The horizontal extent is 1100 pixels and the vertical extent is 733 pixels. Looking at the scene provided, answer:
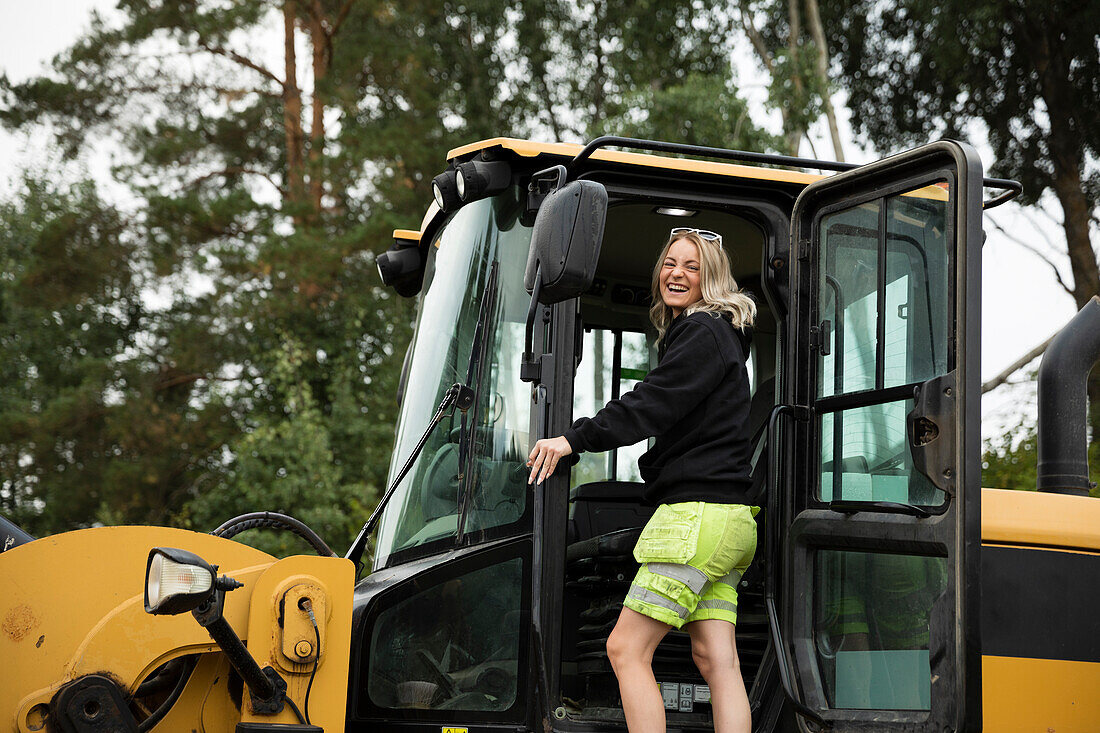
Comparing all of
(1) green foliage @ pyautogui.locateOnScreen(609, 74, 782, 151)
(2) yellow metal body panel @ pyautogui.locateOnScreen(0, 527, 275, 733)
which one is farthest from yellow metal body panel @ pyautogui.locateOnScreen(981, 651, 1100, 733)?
(1) green foliage @ pyautogui.locateOnScreen(609, 74, 782, 151)

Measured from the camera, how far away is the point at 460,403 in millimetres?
3689

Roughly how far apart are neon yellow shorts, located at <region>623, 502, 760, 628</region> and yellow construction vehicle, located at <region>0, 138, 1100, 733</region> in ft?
0.66

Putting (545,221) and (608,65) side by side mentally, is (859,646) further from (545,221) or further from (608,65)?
(608,65)

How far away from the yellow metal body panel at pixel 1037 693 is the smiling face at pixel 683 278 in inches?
53.7

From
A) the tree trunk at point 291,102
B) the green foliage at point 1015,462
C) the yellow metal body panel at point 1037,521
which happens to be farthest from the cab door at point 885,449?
the tree trunk at point 291,102

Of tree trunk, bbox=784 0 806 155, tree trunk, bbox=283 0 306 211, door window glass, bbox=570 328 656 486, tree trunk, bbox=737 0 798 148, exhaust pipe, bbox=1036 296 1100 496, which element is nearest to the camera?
exhaust pipe, bbox=1036 296 1100 496

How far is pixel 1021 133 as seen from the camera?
1584 centimetres

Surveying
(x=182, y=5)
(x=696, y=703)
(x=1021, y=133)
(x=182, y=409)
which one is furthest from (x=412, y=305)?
(x=696, y=703)

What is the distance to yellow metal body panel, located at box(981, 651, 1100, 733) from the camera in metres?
3.26

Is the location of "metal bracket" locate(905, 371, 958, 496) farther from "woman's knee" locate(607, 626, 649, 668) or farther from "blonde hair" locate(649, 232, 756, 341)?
"woman's knee" locate(607, 626, 649, 668)

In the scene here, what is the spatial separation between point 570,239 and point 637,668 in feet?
4.02

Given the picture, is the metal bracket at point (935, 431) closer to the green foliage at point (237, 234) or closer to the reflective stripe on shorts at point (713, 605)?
the reflective stripe on shorts at point (713, 605)

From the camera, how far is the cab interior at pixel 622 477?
383 cm

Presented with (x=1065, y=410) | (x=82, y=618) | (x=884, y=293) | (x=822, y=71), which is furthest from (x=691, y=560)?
(x=822, y=71)
